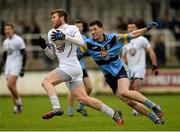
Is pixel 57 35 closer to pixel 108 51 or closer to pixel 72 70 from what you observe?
pixel 72 70

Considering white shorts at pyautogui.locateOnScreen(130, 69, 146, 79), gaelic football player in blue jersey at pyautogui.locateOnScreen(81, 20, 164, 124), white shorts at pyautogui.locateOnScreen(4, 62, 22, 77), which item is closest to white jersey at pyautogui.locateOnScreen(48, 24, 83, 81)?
gaelic football player in blue jersey at pyautogui.locateOnScreen(81, 20, 164, 124)

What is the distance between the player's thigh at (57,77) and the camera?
1539cm

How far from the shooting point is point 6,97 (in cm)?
3130

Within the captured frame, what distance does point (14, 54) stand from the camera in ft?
72.7

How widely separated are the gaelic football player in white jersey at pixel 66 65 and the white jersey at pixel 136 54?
488cm

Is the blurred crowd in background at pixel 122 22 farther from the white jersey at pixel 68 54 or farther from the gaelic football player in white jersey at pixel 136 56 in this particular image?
the white jersey at pixel 68 54

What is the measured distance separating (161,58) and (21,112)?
10276 millimetres

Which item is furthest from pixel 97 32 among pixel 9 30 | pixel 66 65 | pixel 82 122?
pixel 9 30

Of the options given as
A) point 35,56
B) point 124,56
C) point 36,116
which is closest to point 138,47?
point 124,56

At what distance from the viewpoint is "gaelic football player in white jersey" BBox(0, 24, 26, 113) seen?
71.6 feet

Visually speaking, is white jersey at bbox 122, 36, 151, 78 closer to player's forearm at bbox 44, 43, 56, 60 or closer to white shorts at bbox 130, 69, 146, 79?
white shorts at bbox 130, 69, 146, 79

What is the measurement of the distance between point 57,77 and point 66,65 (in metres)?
0.34

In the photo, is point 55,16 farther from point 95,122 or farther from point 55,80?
point 95,122

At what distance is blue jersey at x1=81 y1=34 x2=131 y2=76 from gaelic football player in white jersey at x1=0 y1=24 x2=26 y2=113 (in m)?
6.12
